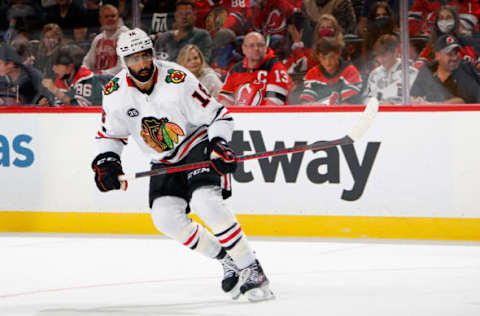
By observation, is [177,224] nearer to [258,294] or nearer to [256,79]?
[258,294]

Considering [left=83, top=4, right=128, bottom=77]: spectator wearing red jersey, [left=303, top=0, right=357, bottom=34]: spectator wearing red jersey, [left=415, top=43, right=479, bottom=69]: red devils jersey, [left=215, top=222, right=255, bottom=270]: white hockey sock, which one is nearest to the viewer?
[left=215, top=222, right=255, bottom=270]: white hockey sock

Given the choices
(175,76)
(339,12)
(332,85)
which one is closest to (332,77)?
(332,85)

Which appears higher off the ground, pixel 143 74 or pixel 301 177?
pixel 143 74

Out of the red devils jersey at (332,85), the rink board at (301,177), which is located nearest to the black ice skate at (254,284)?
the rink board at (301,177)

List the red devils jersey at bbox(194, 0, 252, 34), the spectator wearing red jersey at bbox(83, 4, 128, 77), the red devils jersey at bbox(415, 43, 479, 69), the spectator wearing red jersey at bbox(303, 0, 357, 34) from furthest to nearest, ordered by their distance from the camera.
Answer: the spectator wearing red jersey at bbox(83, 4, 128, 77), the red devils jersey at bbox(194, 0, 252, 34), the spectator wearing red jersey at bbox(303, 0, 357, 34), the red devils jersey at bbox(415, 43, 479, 69)

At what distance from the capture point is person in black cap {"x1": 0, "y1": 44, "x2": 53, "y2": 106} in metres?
6.14

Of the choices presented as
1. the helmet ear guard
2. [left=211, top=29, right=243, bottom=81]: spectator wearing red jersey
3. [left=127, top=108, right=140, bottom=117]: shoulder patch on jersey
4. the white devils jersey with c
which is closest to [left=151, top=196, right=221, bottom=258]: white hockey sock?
the white devils jersey with c

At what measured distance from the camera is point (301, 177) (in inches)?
224

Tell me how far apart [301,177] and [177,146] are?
1.94 metres

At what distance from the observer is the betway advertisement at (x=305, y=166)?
5500 millimetres

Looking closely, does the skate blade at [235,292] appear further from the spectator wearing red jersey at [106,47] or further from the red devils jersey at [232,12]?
the spectator wearing red jersey at [106,47]

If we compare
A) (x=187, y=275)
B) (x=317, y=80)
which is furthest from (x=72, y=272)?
(x=317, y=80)

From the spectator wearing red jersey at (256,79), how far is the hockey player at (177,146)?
1894mm

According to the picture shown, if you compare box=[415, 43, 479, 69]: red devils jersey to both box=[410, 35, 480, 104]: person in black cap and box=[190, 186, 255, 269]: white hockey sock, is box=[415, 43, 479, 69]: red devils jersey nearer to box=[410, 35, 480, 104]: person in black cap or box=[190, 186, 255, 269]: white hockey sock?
box=[410, 35, 480, 104]: person in black cap
